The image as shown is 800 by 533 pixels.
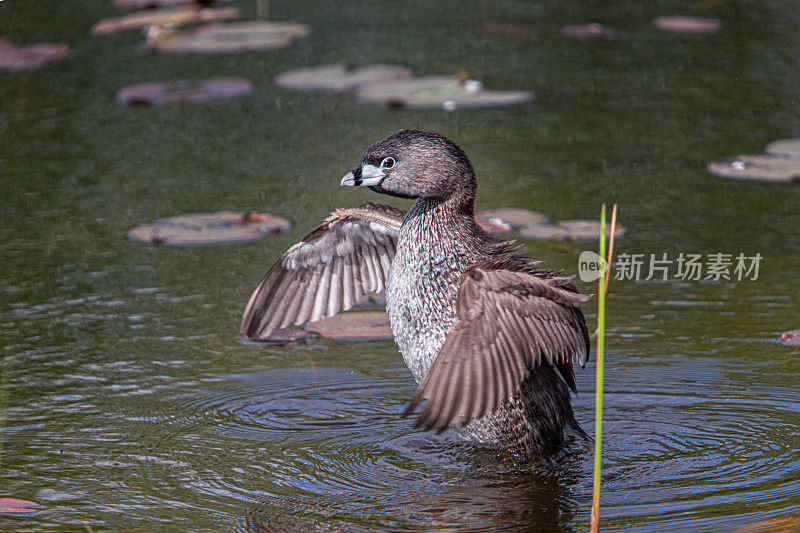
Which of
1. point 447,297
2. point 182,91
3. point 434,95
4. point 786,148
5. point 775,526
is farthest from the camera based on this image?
point 182,91

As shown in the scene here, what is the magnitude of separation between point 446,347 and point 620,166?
390 centimetres

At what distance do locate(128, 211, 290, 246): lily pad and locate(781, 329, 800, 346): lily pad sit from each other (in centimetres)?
275

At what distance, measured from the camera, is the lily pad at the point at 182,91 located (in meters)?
8.70

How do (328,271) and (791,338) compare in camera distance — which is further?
(328,271)

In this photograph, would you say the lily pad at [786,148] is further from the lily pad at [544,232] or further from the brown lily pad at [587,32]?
the brown lily pad at [587,32]

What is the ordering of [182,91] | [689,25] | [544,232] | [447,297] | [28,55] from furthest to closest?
[689,25]
[28,55]
[182,91]
[544,232]
[447,297]

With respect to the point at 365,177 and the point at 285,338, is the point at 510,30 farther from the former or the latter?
the point at 365,177

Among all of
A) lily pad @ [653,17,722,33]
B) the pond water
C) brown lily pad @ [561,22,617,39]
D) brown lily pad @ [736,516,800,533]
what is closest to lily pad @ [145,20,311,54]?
the pond water

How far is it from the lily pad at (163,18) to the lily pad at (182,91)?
141 cm

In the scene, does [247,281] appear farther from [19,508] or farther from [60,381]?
[19,508]

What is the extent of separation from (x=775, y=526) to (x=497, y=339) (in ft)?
3.65

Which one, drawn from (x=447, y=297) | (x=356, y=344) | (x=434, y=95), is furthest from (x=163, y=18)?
(x=447, y=297)

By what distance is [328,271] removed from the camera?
565 cm

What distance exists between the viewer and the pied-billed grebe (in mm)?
4172
